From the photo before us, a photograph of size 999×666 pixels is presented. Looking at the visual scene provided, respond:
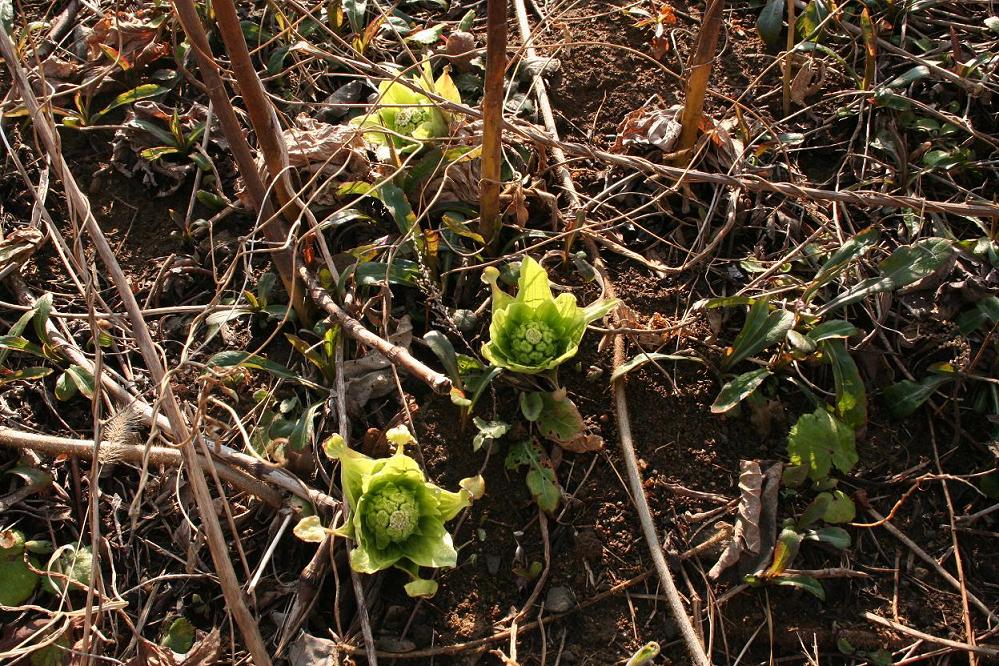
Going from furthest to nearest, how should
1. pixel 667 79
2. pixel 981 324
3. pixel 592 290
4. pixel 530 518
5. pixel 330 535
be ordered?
pixel 667 79 → pixel 592 290 → pixel 981 324 → pixel 530 518 → pixel 330 535

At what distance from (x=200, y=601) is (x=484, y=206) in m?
0.96

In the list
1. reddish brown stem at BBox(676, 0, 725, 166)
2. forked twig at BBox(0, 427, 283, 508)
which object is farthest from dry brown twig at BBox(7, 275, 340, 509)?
reddish brown stem at BBox(676, 0, 725, 166)

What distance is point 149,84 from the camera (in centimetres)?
220

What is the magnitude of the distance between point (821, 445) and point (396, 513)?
829 mm

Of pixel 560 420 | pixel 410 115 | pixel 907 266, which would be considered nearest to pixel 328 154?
pixel 410 115

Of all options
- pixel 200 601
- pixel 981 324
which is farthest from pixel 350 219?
pixel 981 324

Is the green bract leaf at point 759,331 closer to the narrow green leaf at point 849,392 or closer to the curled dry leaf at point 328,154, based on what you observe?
the narrow green leaf at point 849,392

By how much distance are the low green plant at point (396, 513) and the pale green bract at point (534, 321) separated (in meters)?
0.27

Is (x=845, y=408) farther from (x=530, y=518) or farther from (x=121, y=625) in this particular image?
(x=121, y=625)

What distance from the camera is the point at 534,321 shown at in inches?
66.2

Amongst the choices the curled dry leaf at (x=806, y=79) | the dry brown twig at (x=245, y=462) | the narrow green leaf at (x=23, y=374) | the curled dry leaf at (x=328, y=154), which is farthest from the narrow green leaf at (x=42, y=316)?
the curled dry leaf at (x=806, y=79)

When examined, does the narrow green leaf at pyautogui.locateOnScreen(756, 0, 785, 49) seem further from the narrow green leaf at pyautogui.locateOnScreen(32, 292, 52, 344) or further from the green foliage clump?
the green foliage clump

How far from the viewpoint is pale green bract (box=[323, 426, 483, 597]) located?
1.47 metres

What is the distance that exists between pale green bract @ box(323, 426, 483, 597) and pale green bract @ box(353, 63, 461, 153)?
0.77 metres
